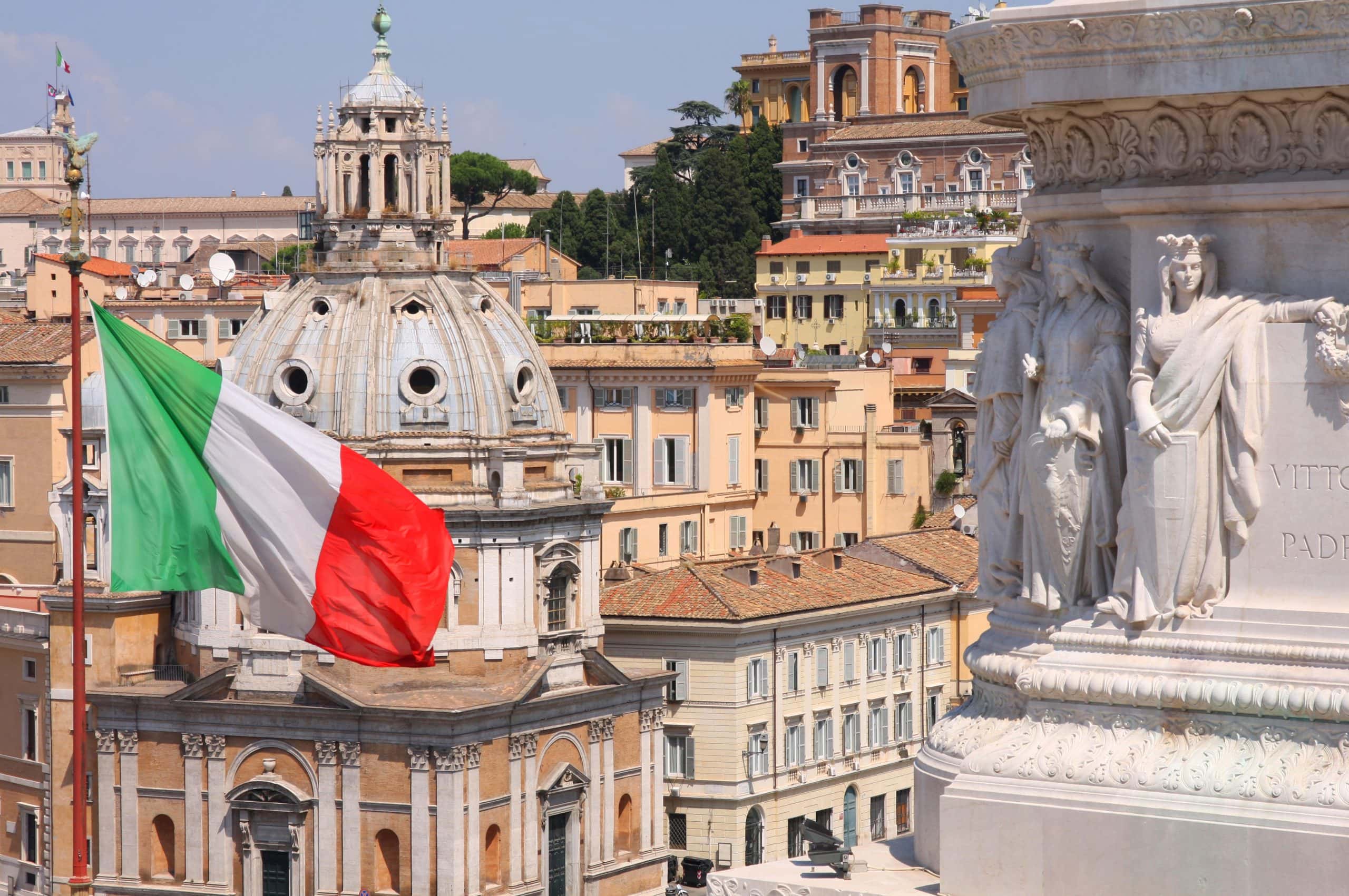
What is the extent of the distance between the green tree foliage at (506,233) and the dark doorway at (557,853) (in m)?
59.6

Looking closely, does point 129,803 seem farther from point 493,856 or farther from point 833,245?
point 833,245

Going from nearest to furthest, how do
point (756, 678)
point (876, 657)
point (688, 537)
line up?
point (756, 678) < point (876, 657) < point (688, 537)

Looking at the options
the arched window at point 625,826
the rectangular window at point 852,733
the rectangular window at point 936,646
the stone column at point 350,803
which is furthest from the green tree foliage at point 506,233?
the stone column at point 350,803

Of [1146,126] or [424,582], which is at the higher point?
[1146,126]

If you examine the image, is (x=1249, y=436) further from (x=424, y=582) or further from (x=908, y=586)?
(x=908, y=586)

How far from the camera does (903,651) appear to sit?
65688 millimetres

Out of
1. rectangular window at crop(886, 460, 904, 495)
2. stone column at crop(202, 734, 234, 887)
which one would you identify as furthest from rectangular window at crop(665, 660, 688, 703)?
rectangular window at crop(886, 460, 904, 495)

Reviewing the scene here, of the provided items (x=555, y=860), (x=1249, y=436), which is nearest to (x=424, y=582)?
(x=1249, y=436)

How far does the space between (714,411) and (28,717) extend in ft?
72.3

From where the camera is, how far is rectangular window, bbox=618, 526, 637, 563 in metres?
70.9

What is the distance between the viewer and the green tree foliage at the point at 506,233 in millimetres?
123562

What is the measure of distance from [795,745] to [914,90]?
7528cm

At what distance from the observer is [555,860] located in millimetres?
60875

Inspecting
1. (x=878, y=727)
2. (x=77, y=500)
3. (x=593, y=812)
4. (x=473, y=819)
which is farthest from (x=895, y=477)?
(x=77, y=500)
